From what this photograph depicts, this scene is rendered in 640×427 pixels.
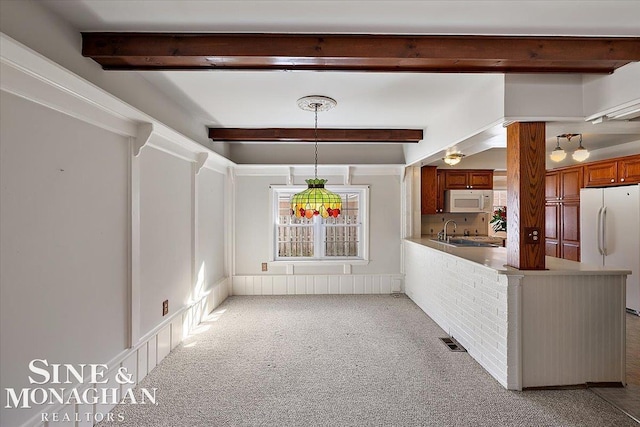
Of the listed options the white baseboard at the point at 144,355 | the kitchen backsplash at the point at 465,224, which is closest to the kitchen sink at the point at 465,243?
the kitchen backsplash at the point at 465,224

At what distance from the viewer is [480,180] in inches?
→ 223

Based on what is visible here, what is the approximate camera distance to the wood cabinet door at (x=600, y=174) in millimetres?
4371

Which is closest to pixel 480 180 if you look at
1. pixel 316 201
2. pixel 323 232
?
pixel 323 232

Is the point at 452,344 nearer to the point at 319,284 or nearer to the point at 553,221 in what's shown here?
the point at 319,284

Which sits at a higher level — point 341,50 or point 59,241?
point 341,50

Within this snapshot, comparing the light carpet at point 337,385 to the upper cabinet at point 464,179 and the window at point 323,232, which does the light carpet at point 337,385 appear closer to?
the window at point 323,232

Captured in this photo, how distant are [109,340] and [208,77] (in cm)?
206

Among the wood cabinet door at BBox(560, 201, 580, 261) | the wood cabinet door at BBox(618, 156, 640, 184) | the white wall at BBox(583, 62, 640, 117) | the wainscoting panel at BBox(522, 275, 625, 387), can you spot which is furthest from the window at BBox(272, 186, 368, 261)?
the wood cabinet door at BBox(618, 156, 640, 184)

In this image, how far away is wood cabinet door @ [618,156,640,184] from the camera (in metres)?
4.05

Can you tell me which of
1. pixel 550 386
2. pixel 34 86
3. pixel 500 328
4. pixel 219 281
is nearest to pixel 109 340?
pixel 34 86

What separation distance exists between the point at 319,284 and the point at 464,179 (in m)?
3.12

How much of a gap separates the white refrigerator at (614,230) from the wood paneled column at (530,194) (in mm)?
2548

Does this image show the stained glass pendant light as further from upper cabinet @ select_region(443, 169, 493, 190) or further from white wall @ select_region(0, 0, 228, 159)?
upper cabinet @ select_region(443, 169, 493, 190)

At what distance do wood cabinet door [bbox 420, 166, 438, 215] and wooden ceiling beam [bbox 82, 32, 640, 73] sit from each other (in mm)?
3422
